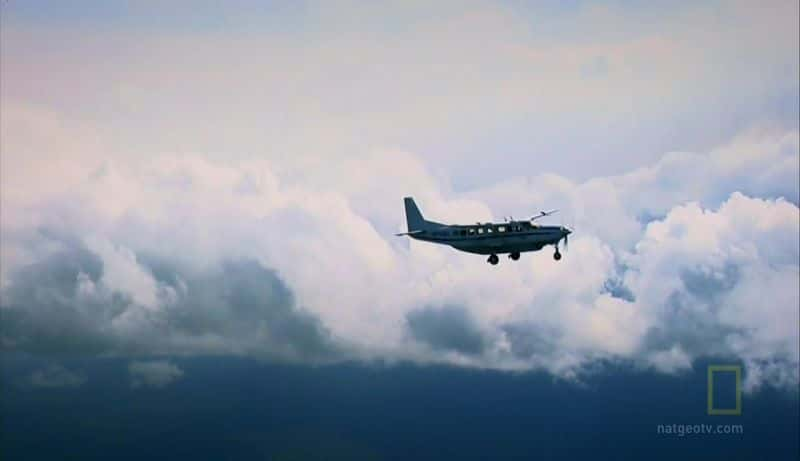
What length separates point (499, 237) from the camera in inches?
7077

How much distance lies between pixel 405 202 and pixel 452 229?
18.2 meters

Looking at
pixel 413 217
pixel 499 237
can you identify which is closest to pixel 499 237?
pixel 499 237

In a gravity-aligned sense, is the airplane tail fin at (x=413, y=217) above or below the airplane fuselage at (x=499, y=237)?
above

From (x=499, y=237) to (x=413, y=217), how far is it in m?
23.6

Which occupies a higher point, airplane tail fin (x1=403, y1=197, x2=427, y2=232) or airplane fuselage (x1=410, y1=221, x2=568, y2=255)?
airplane tail fin (x1=403, y1=197, x2=427, y2=232)

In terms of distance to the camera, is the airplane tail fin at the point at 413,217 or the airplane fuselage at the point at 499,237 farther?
the airplane tail fin at the point at 413,217

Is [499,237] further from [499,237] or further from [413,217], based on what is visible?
[413,217]

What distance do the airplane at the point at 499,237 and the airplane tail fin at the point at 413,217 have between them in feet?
25.8

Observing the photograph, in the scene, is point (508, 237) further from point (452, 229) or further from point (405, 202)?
point (405, 202)

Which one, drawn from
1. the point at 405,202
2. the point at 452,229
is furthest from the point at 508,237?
the point at 405,202

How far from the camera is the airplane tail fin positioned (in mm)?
193625

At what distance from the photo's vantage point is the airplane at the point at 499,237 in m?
180

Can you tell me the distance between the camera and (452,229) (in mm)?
182750

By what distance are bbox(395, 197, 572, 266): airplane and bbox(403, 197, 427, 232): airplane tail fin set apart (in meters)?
7.86
